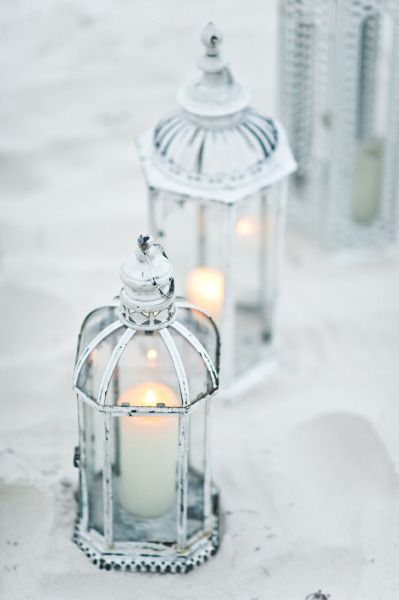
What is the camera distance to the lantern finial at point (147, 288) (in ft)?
13.6

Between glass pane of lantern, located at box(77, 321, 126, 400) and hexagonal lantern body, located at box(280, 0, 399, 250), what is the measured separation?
6.33 ft

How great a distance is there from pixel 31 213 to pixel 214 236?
105cm

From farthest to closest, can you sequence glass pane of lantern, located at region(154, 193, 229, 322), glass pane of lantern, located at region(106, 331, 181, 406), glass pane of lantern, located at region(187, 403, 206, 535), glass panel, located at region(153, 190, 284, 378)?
1. glass panel, located at region(153, 190, 284, 378)
2. glass pane of lantern, located at region(154, 193, 229, 322)
3. glass pane of lantern, located at region(187, 403, 206, 535)
4. glass pane of lantern, located at region(106, 331, 181, 406)

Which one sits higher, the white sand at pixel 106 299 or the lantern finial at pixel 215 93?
the lantern finial at pixel 215 93

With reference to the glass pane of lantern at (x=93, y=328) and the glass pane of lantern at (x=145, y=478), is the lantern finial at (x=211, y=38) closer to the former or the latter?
the glass pane of lantern at (x=93, y=328)

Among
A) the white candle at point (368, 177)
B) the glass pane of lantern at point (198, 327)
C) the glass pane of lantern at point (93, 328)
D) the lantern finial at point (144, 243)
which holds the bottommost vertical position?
the glass pane of lantern at point (198, 327)

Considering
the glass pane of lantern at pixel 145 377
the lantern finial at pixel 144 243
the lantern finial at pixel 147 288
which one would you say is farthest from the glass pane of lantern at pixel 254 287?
the lantern finial at pixel 144 243

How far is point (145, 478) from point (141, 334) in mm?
Answer: 554

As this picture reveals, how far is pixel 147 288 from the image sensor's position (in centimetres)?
417

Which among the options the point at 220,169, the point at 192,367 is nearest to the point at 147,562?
the point at 192,367

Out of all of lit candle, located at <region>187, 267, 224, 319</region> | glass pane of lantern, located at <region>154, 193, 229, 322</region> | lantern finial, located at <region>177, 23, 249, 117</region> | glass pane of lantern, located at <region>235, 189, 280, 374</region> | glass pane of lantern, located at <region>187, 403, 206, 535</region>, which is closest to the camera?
glass pane of lantern, located at <region>187, 403, 206, 535</region>

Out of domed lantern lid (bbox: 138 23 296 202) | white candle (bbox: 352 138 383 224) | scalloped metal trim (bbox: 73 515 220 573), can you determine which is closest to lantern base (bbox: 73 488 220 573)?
scalloped metal trim (bbox: 73 515 220 573)

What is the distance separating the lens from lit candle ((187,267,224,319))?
18.0 feet

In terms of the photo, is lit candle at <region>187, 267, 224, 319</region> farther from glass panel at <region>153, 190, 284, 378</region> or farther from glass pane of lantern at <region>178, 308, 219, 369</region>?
glass pane of lantern at <region>178, 308, 219, 369</region>
